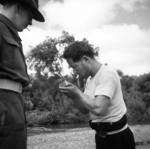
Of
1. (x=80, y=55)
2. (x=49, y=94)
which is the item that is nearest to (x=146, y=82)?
(x=49, y=94)

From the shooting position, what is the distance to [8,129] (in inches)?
75.5

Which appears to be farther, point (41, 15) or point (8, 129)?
point (41, 15)

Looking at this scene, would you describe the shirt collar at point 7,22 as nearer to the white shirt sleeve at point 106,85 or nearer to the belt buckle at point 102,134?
the white shirt sleeve at point 106,85

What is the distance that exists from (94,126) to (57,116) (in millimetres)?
22962

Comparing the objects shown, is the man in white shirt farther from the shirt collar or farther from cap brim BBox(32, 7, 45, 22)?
the shirt collar

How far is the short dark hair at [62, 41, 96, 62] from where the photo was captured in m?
2.80

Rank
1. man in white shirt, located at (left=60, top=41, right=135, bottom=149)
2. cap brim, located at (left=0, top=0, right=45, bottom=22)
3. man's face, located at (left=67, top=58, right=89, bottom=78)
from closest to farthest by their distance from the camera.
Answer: cap brim, located at (left=0, top=0, right=45, bottom=22) → man in white shirt, located at (left=60, top=41, right=135, bottom=149) → man's face, located at (left=67, top=58, right=89, bottom=78)

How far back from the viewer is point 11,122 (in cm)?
195

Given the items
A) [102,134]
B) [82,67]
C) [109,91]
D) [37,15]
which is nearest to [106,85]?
[109,91]

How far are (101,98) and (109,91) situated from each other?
0.34 feet

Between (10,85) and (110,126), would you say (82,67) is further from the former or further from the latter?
(10,85)

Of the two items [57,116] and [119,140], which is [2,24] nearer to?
[119,140]

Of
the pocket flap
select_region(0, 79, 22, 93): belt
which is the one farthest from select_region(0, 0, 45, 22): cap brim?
select_region(0, 79, 22, 93): belt

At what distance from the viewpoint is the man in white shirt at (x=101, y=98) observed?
249 centimetres
